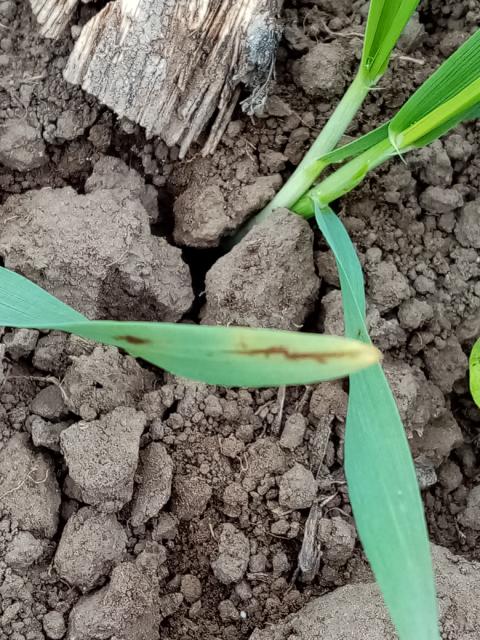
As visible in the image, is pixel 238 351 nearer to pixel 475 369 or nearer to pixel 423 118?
pixel 423 118

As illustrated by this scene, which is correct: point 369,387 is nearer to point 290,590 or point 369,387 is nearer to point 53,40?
point 290,590

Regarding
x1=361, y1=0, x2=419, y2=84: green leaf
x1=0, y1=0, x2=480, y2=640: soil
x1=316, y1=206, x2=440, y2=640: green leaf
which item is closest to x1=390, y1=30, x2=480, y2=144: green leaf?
x1=361, y1=0, x2=419, y2=84: green leaf

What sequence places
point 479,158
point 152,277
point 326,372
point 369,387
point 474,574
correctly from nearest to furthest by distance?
1. point 326,372
2. point 369,387
3. point 474,574
4. point 152,277
5. point 479,158

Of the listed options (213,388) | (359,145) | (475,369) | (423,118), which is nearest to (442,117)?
(423,118)

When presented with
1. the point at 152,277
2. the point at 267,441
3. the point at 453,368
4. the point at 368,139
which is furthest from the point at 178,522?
the point at 368,139

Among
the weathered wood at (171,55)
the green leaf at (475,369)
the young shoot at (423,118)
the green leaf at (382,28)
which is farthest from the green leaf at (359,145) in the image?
the green leaf at (475,369)

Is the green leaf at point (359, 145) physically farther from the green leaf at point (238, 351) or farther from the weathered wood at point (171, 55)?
the green leaf at point (238, 351)
